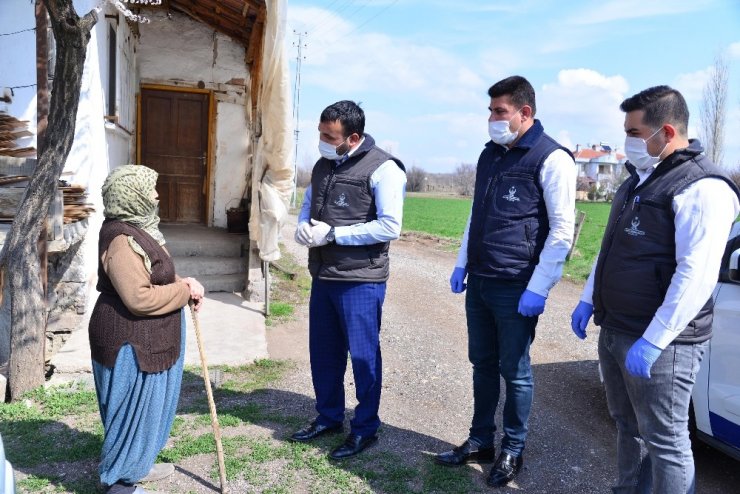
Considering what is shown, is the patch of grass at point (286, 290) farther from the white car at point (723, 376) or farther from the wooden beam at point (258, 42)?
the white car at point (723, 376)

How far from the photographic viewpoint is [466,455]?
3697 mm

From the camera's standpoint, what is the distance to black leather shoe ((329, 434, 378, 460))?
12.2ft

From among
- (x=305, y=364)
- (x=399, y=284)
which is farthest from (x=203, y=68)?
(x=305, y=364)

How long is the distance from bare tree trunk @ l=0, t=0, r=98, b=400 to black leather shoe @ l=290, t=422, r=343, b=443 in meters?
2.04

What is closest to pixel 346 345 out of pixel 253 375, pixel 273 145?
pixel 253 375

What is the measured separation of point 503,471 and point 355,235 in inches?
61.9

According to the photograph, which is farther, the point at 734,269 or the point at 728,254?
the point at 728,254

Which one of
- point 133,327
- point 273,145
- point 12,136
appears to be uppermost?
point 273,145

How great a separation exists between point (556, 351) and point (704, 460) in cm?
241

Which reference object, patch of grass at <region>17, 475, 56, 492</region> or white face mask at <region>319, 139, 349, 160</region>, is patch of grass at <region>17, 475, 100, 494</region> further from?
white face mask at <region>319, 139, 349, 160</region>

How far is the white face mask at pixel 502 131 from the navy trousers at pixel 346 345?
44.1 inches

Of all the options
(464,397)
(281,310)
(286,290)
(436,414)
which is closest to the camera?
(436,414)

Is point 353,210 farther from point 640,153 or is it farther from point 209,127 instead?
point 209,127

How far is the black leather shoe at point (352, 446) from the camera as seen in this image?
3.71m
